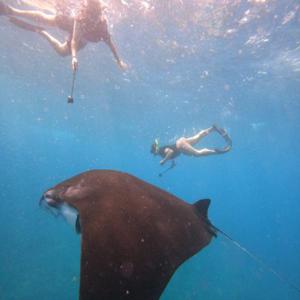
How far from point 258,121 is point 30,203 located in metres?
30.1

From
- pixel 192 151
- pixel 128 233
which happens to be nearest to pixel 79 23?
→ pixel 192 151

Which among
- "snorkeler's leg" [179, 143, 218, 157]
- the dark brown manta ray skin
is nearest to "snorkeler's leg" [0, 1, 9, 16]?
the dark brown manta ray skin

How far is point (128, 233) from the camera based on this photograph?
9.68ft

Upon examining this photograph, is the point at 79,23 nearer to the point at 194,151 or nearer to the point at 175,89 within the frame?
the point at 194,151

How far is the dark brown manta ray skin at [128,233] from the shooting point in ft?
8.32

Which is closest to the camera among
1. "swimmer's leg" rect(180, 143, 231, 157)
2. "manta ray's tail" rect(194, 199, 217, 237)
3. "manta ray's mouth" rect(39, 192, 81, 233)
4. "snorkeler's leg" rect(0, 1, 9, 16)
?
"manta ray's mouth" rect(39, 192, 81, 233)

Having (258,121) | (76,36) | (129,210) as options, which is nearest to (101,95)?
(258,121)

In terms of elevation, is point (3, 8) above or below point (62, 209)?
above

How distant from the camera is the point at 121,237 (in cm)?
286

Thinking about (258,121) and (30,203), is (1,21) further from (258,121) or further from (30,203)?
(258,121)

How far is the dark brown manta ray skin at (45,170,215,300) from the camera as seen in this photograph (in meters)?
2.54

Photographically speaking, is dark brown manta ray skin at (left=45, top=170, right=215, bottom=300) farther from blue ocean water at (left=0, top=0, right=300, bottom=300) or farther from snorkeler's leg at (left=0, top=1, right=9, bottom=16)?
snorkeler's leg at (left=0, top=1, right=9, bottom=16)

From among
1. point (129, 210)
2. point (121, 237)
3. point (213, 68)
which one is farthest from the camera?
point (213, 68)

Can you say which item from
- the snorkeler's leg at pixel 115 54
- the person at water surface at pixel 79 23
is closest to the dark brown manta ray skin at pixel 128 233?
the person at water surface at pixel 79 23
